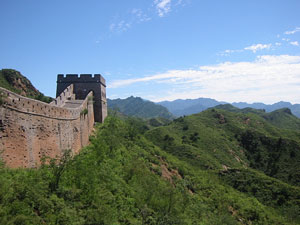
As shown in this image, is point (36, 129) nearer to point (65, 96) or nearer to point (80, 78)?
point (65, 96)

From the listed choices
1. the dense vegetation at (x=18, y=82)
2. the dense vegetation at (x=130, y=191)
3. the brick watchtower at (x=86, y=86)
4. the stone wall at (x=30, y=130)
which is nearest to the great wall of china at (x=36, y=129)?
the stone wall at (x=30, y=130)

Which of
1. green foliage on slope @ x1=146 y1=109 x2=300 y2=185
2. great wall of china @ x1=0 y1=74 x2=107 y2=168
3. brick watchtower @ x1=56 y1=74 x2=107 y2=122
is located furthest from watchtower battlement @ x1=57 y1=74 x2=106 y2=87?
green foliage on slope @ x1=146 y1=109 x2=300 y2=185

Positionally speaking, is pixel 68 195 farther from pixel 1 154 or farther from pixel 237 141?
pixel 237 141

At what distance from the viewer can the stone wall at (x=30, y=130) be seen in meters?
8.80

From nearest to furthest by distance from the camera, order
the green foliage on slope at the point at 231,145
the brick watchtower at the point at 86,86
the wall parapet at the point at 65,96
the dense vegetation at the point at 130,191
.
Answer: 1. the dense vegetation at the point at 130,191
2. the wall parapet at the point at 65,96
3. the brick watchtower at the point at 86,86
4. the green foliage on slope at the point at 231,145

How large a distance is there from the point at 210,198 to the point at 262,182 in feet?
47.6

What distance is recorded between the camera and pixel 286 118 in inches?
4614

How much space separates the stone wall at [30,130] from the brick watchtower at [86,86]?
734 centimetres

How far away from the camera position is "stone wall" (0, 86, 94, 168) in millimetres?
8797

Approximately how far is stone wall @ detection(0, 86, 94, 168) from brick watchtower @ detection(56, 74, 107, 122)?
24.1 feet

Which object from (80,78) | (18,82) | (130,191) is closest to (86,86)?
(80,78)

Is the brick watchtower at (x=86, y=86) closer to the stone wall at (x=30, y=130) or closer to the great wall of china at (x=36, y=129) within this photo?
the great wall of china at (x=36, y=129)

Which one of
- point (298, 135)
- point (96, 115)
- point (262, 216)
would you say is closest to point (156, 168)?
point (96, 115)

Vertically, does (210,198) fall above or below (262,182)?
above
